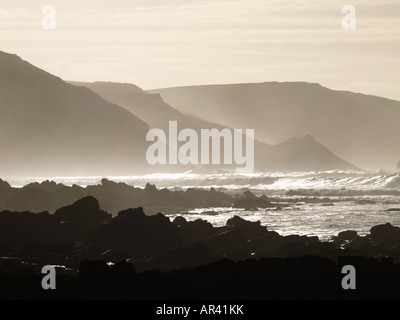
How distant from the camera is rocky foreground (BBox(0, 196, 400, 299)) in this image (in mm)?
32781

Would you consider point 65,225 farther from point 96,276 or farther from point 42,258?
point 96,276

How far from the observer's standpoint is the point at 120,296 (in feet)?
105

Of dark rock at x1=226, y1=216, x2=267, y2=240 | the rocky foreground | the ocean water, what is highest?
the ocean water

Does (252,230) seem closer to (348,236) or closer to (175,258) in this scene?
(348,236)

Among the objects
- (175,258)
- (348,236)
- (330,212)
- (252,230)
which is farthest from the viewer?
(330,212)

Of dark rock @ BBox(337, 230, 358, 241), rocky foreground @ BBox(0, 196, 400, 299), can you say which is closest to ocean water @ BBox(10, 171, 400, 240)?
dark rock @ BBox(337, 230, 358, 241)

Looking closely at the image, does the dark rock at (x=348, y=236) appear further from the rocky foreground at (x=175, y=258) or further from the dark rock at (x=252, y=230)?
the dark rock at (x=252, y=230)

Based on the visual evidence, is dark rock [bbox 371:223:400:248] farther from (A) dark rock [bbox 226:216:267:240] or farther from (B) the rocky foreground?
(A) dark rock [bbox 226:216:267:240]

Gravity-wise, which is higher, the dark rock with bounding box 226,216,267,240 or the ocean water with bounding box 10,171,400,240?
the ocean water with bounding box 10,171,400,240

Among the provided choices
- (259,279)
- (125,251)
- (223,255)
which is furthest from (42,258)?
(259,279)

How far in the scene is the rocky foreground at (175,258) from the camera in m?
32.8

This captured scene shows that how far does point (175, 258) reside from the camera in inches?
1528

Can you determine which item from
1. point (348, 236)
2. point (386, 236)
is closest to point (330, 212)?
point (348, 236)

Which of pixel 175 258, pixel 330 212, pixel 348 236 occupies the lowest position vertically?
pixel 175 258
